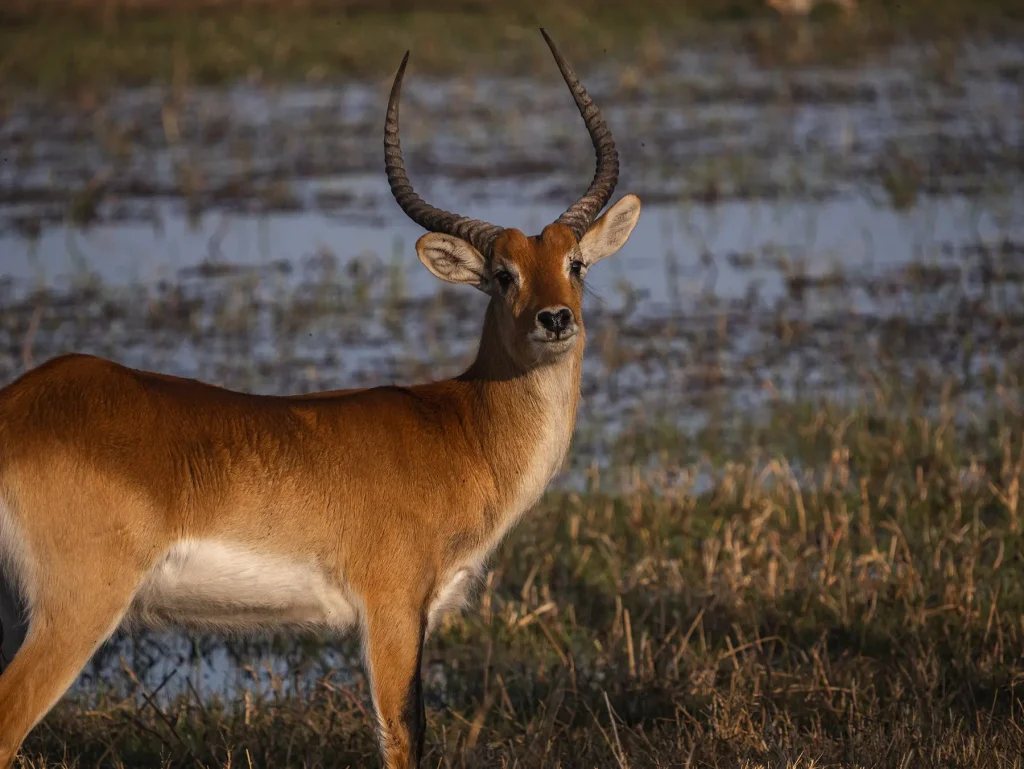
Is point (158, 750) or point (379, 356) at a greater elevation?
point (379, 356)

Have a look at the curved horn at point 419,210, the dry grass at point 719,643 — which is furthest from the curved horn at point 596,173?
the dry grass at point 719,643

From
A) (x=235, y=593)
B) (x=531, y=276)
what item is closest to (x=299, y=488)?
(x=235, y=593)

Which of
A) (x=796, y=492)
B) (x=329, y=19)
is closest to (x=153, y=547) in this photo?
(x=796, y=492)

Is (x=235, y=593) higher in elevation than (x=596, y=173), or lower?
lower

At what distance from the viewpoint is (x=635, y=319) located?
10664mm

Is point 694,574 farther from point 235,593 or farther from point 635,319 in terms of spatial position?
point 635,319

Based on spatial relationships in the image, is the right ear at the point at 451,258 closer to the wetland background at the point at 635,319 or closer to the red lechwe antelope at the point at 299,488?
the red lechwe antelope at the point at 299,488

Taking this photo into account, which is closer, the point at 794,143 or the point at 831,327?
the point at 831,327

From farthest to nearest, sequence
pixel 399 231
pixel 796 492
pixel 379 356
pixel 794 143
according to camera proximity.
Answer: pixel 794 143
pixel 399 231
pixel 379 356
pixel 796 492

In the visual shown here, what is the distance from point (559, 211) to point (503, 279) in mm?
7559

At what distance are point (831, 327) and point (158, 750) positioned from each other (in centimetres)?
587

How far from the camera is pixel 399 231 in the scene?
1311cm

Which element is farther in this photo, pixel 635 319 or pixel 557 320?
pixel 635 319

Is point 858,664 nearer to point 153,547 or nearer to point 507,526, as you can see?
point 507,526
